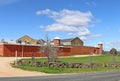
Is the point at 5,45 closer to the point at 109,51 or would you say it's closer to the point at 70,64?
the point at 70,64

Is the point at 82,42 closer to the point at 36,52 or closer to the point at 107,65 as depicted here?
the point at 36,52

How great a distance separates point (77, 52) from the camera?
91.6 m

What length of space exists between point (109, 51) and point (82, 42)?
36.5ft

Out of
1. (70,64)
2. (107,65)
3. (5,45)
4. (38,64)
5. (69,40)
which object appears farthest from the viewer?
(69,40)

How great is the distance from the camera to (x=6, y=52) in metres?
64.6

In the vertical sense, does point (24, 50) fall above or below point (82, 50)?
below

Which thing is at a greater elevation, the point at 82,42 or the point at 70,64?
the point at 82,42

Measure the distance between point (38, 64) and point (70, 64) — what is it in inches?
234

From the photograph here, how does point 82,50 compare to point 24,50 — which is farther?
point 82,50

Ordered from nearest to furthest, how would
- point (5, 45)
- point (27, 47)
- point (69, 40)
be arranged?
1. point (5, 45)
2. point (27, 47)
3. point (69, 40)

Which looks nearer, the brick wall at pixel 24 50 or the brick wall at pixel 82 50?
the brick wall at pixel 24 50

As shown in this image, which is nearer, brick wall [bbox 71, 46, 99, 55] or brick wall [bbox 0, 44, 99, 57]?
brick wall [bbox 0, 44, 99, 57]

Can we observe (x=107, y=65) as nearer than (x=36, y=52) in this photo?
Yes

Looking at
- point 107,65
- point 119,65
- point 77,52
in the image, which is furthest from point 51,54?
point 77,52
